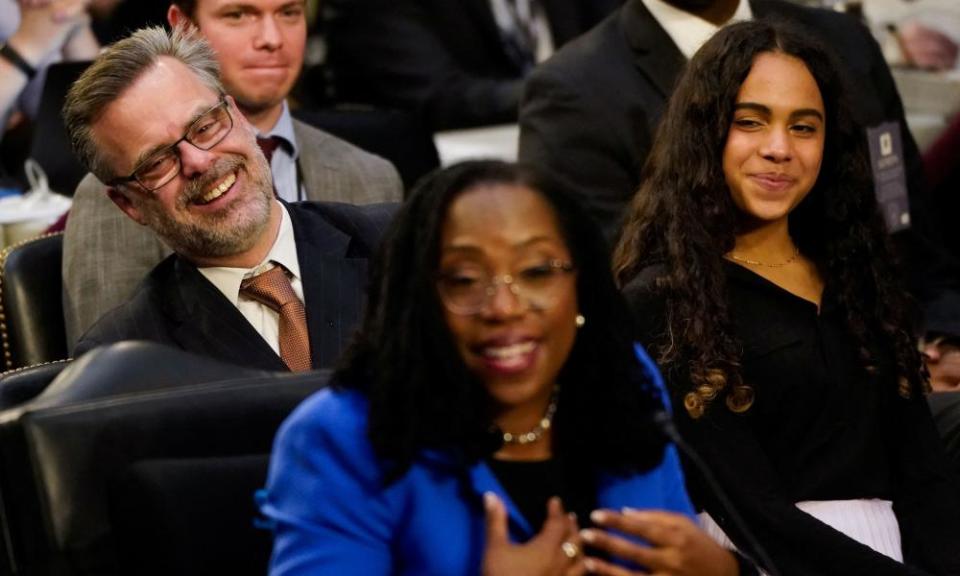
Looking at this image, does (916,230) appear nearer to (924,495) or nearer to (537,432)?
(924,495)

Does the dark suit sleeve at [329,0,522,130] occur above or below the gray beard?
below

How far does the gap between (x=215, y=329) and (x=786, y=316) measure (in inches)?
31.6

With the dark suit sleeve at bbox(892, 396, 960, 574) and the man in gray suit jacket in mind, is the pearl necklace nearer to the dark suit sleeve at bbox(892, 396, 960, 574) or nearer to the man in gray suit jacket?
the dark suit sleeve at bbox(892, 396, 960, 574)

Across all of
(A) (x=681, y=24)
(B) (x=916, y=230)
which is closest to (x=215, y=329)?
(A) (x=681, y=24)

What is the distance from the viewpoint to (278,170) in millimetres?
3127

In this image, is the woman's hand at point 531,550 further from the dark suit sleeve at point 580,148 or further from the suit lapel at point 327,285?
the dark suit sleeve at point 580,148

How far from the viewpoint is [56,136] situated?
11.6ft

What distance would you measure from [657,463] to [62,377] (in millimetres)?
639

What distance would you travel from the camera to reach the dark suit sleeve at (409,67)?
462cm

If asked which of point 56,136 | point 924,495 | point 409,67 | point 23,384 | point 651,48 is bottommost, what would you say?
point 924,495

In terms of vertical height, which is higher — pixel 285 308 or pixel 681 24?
pixel 681 24

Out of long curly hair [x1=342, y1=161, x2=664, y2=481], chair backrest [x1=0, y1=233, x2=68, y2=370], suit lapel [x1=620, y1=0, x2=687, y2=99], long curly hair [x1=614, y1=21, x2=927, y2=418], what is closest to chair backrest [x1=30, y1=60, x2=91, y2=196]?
chair backrest [x1=0, y1=233, x2=68, y2=370]

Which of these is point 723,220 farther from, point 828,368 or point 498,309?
point 498,309

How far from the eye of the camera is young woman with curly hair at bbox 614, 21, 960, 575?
2236 millimetres
